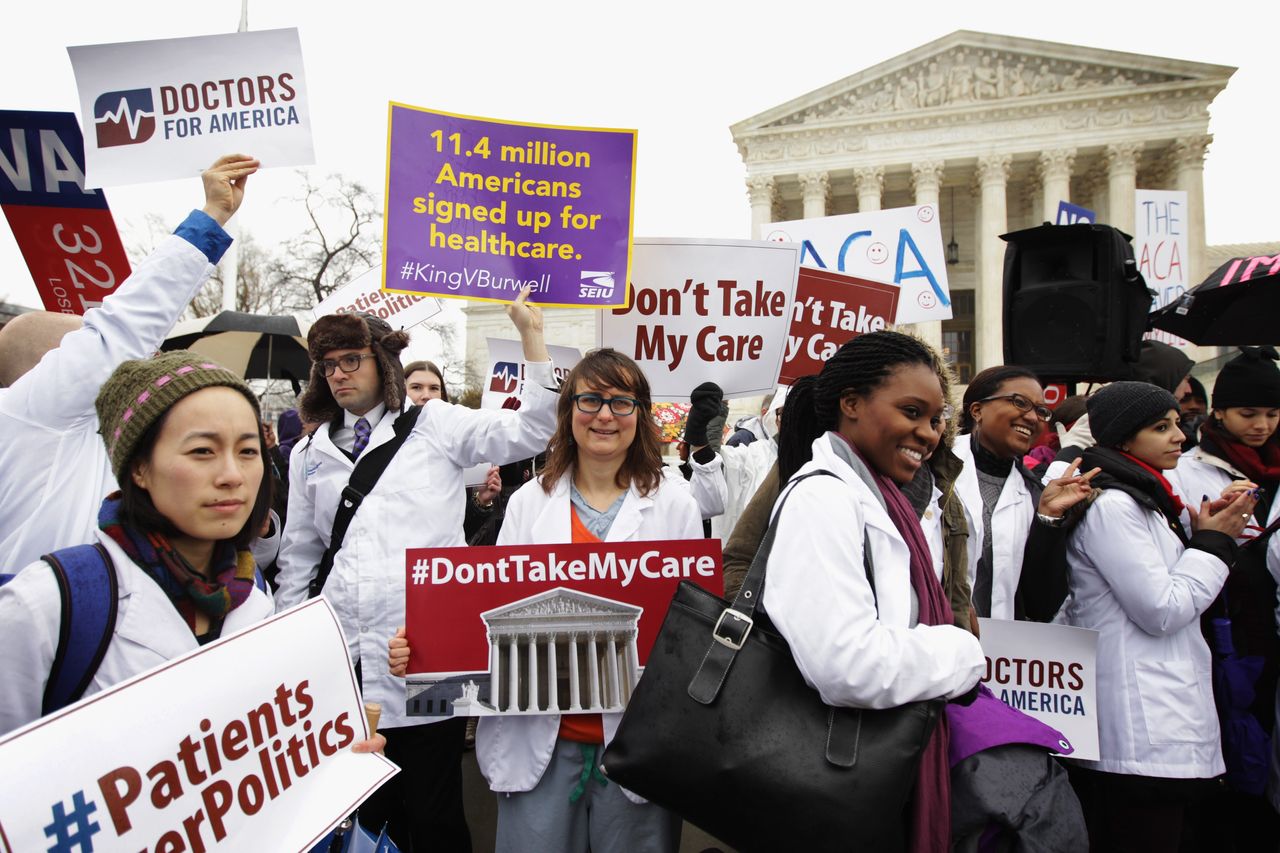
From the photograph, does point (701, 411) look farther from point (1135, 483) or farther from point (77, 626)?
point (77, 626)

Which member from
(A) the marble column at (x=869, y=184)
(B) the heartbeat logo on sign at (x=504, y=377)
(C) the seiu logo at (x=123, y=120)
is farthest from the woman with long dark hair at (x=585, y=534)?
(A) the marble column at (x=869, y=184)

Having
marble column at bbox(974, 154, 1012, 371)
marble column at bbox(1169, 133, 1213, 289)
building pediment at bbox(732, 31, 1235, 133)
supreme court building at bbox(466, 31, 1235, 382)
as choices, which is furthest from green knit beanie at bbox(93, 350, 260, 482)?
building pediment at bbox(732, 31, 1235, 133)

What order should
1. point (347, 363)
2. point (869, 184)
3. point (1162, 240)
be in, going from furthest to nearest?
1. point (869, 184)
2. point (1162, 240)
3. point (347, 363)

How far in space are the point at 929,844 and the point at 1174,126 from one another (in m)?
39.4

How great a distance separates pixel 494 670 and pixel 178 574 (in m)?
0.94

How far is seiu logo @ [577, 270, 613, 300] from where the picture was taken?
346 cm

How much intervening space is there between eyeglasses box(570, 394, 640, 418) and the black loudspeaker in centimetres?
262

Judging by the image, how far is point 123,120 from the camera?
314cm

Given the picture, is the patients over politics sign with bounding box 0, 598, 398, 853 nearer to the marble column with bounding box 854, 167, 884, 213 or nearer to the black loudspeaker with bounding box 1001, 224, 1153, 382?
the black loudspeaker with bounding box 1001, 224, 1153, 382

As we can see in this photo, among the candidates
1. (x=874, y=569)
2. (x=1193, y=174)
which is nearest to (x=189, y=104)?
(x=874, y=569)

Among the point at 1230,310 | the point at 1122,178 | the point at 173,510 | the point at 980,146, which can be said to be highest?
the point at 980,146

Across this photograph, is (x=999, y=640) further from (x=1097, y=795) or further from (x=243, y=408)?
(x=243, y=408)

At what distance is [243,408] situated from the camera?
165 centimetres

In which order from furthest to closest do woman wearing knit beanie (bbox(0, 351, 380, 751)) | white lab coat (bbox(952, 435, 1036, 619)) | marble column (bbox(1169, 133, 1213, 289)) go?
1. marble column (bbox(1169, 133, 1213, 289))
2. white lab coat (bbox(952, 435, 1036, 619))
3. woman wearing knit beanie (bbox(0, 351, 380, 751))
